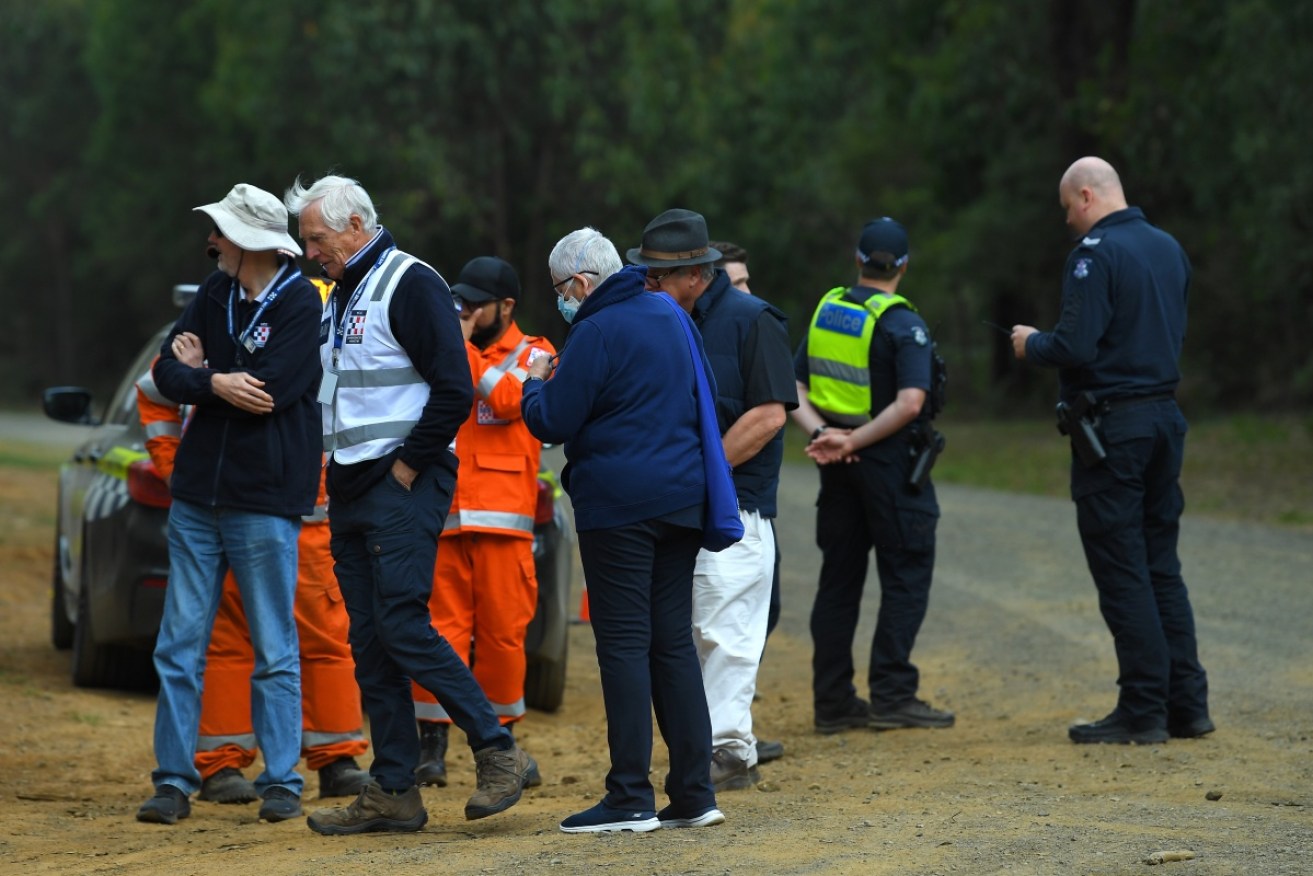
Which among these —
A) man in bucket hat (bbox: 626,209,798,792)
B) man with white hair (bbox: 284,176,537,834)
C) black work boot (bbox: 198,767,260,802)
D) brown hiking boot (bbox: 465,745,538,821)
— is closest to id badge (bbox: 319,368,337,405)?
man with white hair (bbox: 284,176,537,834)

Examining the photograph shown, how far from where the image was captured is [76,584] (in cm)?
925

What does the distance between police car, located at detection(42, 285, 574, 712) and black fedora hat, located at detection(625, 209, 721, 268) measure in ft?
7.96

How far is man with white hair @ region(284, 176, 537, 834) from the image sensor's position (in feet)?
19.7

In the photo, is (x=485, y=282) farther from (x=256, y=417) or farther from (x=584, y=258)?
(x=584, y=258)

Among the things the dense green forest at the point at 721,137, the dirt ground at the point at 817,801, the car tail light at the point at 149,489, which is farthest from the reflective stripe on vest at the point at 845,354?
the dense green forest at the point at 721,137

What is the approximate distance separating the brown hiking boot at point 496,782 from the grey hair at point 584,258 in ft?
5.00

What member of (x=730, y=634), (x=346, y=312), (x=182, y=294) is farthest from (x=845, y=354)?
(x=182, y=294)

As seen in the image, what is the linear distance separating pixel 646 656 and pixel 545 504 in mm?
2629

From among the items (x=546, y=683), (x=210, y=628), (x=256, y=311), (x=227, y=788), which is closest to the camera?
(x=256, y=311)

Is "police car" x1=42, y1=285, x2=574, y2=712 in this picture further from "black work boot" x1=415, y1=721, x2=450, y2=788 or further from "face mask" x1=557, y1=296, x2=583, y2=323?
"face mask" x1=557, y1=296, x2=583, y2=323

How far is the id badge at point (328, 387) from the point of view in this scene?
614 centimetres

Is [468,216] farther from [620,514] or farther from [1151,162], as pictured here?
[620,514]

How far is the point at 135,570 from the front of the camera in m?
8.27

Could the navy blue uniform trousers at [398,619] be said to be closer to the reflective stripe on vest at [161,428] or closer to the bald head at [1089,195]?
the reflective stripe on vest at [161,428]
